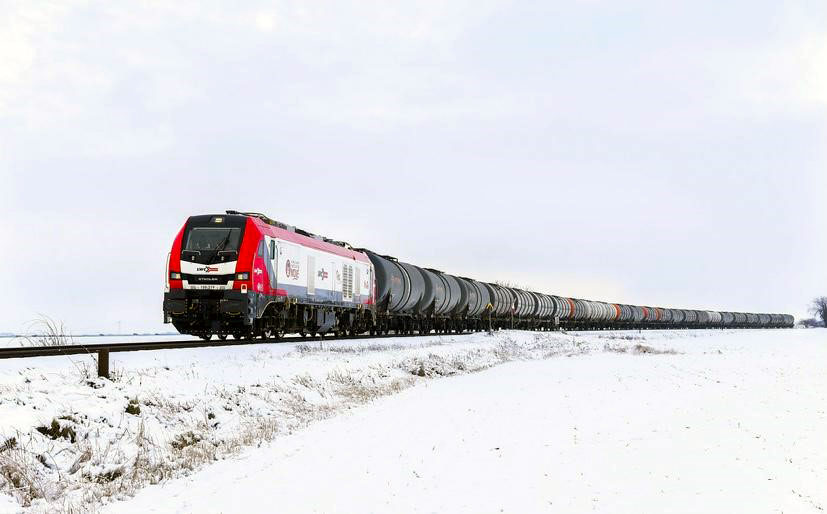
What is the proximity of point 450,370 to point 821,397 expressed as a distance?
1088 centimetres

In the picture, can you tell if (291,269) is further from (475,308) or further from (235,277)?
Answer: (475,308)

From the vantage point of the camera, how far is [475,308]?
49438 millimetres

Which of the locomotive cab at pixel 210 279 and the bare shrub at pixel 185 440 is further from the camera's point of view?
the locomotive cab at pixel 210 279

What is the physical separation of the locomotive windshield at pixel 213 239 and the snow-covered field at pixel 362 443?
14.4ft

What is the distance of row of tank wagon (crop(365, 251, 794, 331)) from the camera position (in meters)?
35.4

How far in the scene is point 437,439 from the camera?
36.3 ft

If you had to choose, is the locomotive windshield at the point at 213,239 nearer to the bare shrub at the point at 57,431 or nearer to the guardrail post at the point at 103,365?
the guardrail post at the point at 103,365

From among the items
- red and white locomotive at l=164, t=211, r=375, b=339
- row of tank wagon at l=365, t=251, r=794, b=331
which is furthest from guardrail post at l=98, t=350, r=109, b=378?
row of tank wagon at l=365, t=251, r=794, b=331

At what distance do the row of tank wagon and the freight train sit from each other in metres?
0.11

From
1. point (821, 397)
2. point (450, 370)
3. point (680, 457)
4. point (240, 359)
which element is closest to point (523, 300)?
point (450, 370)

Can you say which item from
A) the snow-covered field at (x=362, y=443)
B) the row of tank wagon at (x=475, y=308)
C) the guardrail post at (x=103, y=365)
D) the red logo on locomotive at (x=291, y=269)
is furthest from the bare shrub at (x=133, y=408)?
the row of tank wagon at (x=475, y=308)

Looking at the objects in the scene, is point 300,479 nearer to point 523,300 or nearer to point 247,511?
point 247,511

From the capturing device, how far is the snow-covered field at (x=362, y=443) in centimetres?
800

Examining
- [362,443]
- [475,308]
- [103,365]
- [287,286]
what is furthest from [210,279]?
[475,308]
